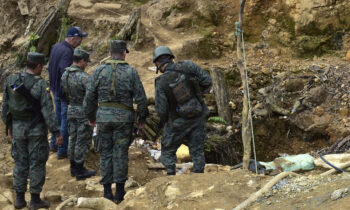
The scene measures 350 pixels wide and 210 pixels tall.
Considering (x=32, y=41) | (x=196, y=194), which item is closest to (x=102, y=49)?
(x=32, y=41)

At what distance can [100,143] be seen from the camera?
15.4ft

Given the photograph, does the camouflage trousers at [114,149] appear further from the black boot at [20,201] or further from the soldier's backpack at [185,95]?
the black boot at [20,201]

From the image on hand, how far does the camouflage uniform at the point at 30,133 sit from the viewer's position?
14.3 ft

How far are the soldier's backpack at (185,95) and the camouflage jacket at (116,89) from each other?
42 cm

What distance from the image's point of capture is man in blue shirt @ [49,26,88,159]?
568 cm

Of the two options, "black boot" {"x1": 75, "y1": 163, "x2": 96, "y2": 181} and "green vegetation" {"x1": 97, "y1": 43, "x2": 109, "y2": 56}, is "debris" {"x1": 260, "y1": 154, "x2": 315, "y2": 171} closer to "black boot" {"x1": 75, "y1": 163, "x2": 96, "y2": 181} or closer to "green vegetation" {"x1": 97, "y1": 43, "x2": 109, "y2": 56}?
"black boot" {"x1": 75, "y1": 163, "x2": 96, "y2": 181}

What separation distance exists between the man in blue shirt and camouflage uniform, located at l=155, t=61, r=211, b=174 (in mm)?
1785

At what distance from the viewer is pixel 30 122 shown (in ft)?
14.7

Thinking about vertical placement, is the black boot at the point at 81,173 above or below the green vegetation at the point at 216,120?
below

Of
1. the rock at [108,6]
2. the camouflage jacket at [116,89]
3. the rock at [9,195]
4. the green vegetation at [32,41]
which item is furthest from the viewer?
the rock at [108,6]

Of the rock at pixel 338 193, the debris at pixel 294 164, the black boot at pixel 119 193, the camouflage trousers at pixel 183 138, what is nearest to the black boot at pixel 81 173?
the black boot at pixel 119 193

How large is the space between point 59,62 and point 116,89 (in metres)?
Answer: 1.72

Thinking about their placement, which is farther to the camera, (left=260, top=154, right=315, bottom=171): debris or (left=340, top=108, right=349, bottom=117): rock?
(left=340, top=108, right=349, bottom=117): rock

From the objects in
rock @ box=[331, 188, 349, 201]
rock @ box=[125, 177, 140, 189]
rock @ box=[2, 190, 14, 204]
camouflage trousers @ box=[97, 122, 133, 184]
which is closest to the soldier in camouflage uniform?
camouflage trousers @ box=[97, 122, 133, 184]
